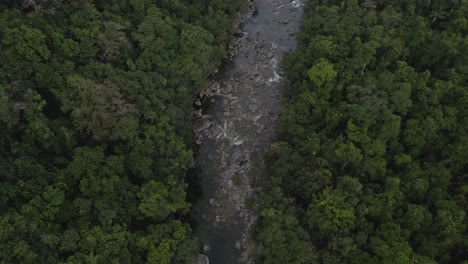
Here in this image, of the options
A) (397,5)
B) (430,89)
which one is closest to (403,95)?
(430,89)

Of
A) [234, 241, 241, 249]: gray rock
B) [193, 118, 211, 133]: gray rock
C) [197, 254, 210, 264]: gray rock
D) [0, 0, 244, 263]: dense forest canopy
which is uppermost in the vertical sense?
[0, 0, 244, 263]: dense forest canopy

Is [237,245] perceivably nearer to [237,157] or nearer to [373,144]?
[237,157]

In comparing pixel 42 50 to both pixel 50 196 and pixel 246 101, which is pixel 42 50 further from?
pixel 246 101

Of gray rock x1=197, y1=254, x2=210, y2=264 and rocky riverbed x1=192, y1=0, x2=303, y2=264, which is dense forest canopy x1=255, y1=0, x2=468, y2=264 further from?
gray rock x1=197, y1=254, x2=210, y2=264

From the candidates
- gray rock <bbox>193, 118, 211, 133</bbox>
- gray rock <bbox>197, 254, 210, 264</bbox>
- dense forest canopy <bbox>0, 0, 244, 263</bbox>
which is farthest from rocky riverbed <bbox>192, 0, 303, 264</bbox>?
dense forest canopy <bbox>0, 0, 244, 263</bbox>

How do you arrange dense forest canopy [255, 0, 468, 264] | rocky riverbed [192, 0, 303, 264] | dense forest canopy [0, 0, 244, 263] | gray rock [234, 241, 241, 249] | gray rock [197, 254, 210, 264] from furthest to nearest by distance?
rocky riverbed [192, 0, 303, 264] < gray rock [234, 241, 241, 249] < gray rock [197, 254, 210, 264] < dense forest canopy [255, 0, 468, 264] < dense forest canopy [0, 0, 244, 263]

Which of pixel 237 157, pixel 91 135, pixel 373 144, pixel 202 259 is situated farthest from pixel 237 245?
pixel 91 135
